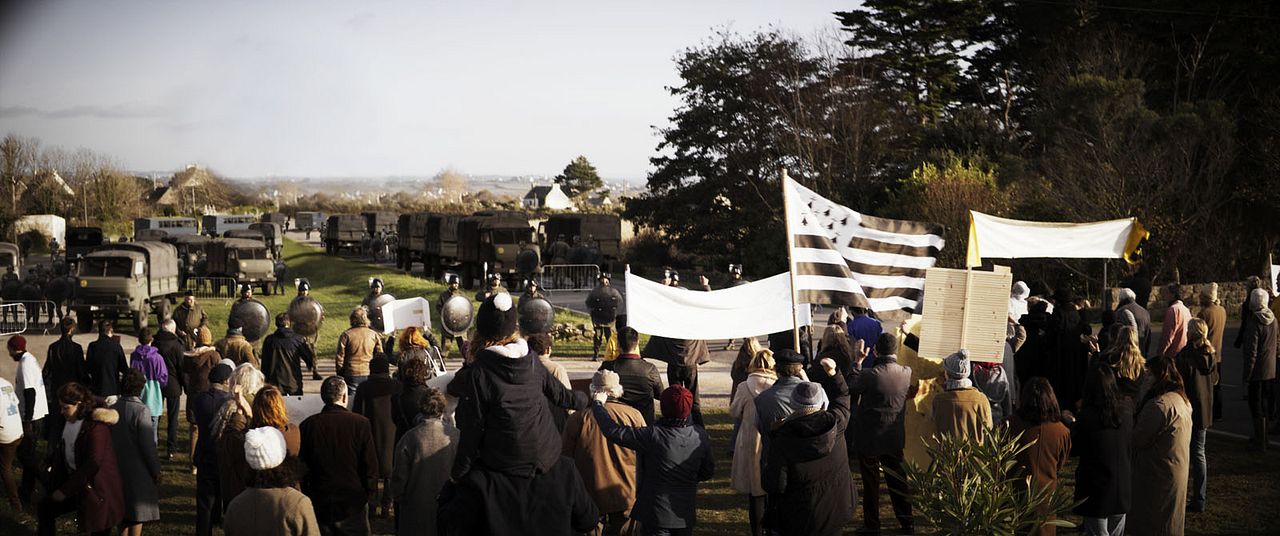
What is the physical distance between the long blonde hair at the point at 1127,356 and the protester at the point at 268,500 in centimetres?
653

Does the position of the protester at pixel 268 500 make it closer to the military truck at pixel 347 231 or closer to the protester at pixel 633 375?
the protester at pixel 633 375

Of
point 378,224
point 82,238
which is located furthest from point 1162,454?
point 378,224

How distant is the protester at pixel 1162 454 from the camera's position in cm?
772

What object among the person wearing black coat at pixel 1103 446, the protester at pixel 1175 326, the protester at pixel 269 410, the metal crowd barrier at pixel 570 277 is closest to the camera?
the protester at pixel 269 410

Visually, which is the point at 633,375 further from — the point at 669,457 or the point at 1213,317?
the point at 1213,317

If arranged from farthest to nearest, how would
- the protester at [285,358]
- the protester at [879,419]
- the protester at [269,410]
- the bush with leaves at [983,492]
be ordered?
the protester at [285,358] < the protester at [879,419] < the protester at [269,410] < the bush with leaves at [983,492]

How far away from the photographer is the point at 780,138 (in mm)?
42438

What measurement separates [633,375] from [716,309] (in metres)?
2.33

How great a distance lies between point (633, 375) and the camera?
880cm

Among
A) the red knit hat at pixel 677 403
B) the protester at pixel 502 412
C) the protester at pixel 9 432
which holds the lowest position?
the protester at pixel 9 432

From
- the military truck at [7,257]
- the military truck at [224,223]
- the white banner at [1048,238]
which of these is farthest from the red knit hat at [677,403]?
the military truck at [224,223]

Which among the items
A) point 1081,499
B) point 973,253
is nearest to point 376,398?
point 1081,499

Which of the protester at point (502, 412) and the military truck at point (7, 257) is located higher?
the protester at point (502, 412)

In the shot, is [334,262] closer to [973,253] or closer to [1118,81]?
[1118,81]
